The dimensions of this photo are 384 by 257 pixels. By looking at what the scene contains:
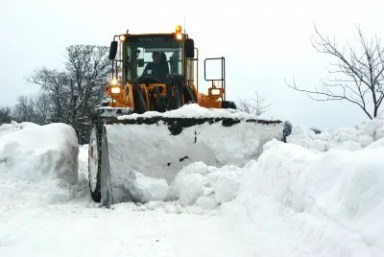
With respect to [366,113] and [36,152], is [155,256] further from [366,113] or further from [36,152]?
[366,113]

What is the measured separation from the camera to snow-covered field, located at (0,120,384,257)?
3094 millimetres

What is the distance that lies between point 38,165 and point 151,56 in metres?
2.95

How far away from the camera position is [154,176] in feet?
21.5

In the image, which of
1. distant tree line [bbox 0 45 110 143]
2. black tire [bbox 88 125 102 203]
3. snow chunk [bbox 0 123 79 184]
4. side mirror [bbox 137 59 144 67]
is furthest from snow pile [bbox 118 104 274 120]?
distant tree line [bbox 0 45 110 143]

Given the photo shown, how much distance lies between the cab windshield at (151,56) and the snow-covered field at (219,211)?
2259 millimetres

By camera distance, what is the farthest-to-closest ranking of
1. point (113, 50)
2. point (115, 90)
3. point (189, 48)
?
point (113, 50) → point (189, 48) → point (115, 90)

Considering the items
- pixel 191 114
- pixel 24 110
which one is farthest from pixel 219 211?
pixel 24 110

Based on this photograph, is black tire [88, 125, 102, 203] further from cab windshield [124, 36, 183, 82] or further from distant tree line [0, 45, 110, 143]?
distant tree line [0, 45, 110, 143]

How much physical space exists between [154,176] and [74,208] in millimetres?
1040

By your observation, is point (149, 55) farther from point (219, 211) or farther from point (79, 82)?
point (79, 82)

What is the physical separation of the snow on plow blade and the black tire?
0.18 meters

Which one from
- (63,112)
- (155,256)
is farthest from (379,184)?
(63,112)

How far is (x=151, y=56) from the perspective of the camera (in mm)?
9328

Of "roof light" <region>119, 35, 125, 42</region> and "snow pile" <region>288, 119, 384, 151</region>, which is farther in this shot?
"roof light" <region>119, 35, 125, 42</region>
